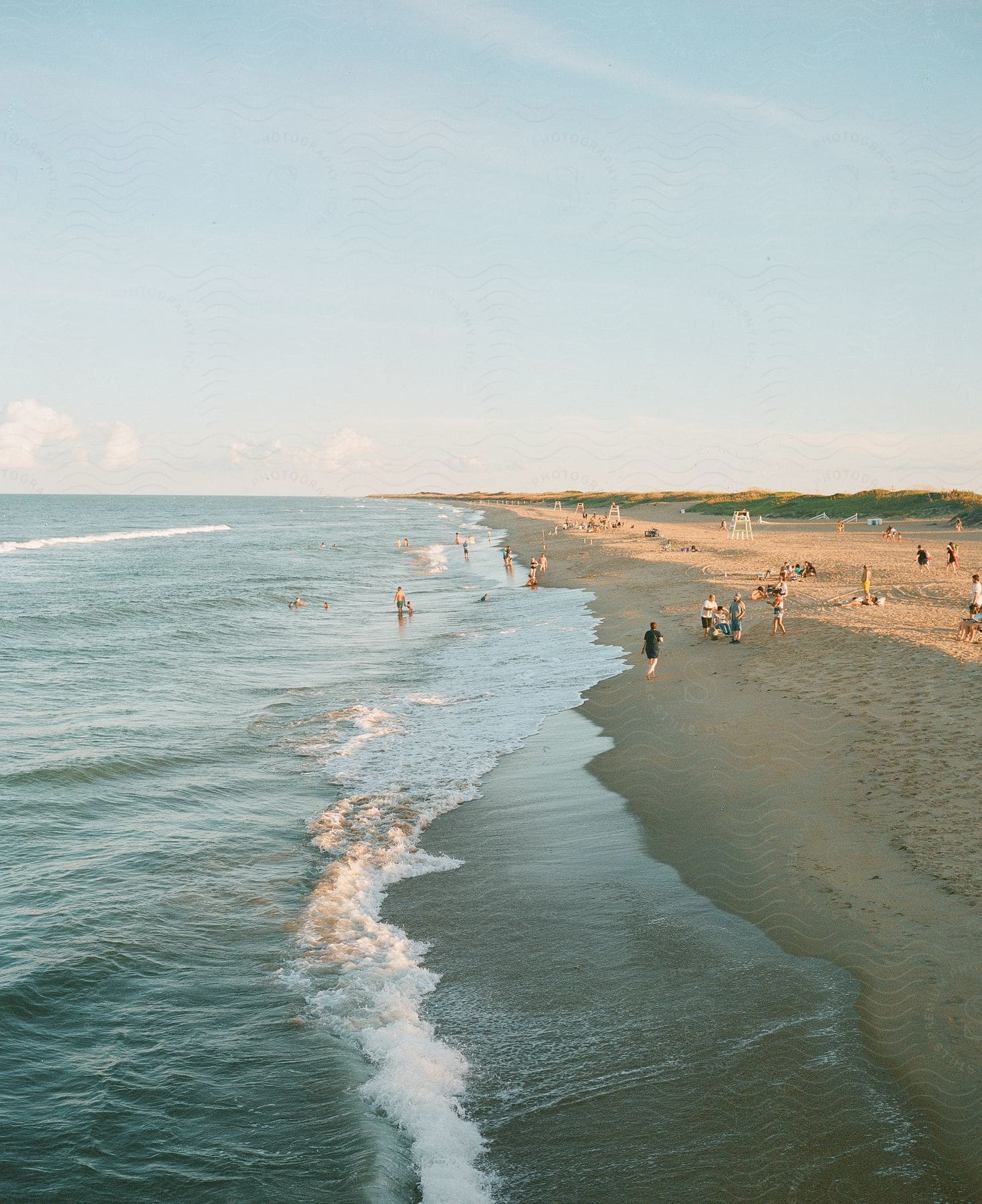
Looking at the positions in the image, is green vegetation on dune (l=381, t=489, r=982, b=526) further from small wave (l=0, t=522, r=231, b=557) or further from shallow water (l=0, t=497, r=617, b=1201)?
small wave (l=0, t=522, r=231, b=557)

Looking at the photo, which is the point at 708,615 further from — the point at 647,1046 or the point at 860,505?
the point at 860,505

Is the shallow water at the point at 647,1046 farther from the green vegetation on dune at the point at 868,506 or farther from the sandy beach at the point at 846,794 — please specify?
the green vegetation on dune at the point at 868,506

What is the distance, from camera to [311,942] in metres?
10.4

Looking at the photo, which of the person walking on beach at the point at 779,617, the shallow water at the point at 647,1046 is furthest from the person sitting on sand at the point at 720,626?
the shallow water at the point at 647,1046

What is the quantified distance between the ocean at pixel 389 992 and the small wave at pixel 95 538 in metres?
83.0

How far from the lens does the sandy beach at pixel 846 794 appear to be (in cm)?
793

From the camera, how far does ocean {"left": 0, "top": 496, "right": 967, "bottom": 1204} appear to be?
263 inches

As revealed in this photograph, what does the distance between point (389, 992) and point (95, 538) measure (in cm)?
A: 11990

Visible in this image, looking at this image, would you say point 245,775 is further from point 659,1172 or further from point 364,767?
point 659,1172

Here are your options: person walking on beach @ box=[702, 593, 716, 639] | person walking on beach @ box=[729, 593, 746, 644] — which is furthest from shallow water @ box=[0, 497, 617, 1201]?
person walking on beach @ box=[729, 593, 746, 644]

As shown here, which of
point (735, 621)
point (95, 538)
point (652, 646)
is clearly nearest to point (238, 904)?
point (652, 646)

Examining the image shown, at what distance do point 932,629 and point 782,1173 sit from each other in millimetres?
20309

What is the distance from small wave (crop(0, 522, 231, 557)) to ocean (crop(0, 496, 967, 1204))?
83021mm

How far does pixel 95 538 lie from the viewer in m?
116
